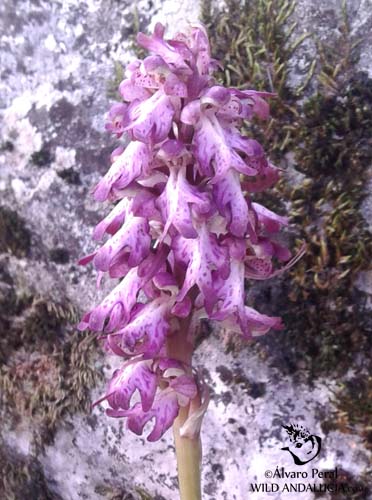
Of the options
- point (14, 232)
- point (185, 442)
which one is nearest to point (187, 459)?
point (185, 442)

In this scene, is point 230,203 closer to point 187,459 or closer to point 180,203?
point 180,203

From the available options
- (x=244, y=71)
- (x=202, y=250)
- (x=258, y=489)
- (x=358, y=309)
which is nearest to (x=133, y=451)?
(x=258, y=489)

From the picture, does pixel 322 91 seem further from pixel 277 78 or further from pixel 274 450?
pixel 274 450

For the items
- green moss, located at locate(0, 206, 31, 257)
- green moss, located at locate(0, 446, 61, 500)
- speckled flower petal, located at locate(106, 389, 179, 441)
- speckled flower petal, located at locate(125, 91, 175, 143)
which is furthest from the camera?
green moss, located at locate(0, 446, 61, 500)

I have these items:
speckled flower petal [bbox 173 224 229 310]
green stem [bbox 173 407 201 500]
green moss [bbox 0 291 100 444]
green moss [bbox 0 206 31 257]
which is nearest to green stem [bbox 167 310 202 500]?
green stem [bbox 173 407 201 500]

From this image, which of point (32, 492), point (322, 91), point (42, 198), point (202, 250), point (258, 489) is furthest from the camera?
point (32, 492)

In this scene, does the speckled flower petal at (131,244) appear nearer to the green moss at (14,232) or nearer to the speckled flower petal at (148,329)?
the speckled flower petal at (148,329)

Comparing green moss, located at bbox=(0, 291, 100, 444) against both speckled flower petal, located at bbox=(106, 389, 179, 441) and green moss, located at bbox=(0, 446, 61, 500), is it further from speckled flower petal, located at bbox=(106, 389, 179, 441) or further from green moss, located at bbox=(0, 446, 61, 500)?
speckled flower petal, located at bbox=(106, 389, 179, 441)
